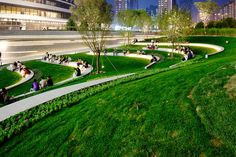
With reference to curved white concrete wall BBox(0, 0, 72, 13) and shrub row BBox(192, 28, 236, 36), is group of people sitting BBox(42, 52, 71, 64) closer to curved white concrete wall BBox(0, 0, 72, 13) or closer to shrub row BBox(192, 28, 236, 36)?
shrub row BBox(192, 28, 236, 36)

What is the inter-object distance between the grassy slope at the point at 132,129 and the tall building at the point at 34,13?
66.4 meters

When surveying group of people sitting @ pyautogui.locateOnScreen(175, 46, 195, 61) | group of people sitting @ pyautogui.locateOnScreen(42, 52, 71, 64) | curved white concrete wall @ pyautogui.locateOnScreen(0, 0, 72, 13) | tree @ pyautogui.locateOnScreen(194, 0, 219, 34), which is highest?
curved white concrete wall @ pyautogui.locateOnScreen(0, 0, 72, 13)

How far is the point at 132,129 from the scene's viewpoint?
10.8 meters

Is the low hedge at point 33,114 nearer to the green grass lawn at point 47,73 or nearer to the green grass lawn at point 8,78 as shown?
the green grass lawn at point 47,73

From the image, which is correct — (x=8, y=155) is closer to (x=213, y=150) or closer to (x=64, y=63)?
(x=213, y=150)

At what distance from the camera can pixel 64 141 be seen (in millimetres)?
11250

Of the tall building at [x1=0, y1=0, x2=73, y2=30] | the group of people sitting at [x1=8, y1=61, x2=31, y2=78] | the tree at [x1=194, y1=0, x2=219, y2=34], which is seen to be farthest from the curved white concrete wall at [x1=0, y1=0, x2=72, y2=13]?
the group of people sitting at [x1=8, y1=61, x2=31, y2=78]

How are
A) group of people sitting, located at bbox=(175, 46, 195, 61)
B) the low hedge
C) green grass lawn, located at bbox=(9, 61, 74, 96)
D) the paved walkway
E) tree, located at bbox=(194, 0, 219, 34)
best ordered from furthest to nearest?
tree, located at bbox=(194, 0, 219, 34) → group of people sitting, located at bbox=(175, 46, 195, 61) → green grass lawn, located at bbox=(9, 61, 74, 96) → the paved walkway → the low hedge

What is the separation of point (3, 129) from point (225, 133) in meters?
9.23

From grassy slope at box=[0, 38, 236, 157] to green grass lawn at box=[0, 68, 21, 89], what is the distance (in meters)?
18.3

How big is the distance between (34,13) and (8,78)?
3033 inches

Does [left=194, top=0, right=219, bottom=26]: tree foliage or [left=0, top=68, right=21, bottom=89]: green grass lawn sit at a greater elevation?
[left=194, top=0, right=219, bottom=26]: tree foliage

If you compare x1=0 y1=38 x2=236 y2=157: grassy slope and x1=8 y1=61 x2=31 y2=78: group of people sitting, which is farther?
x1=8 y1=61 x2=31 y2=78: group of people sitting

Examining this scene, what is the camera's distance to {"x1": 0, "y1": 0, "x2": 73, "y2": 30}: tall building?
90037 mm
